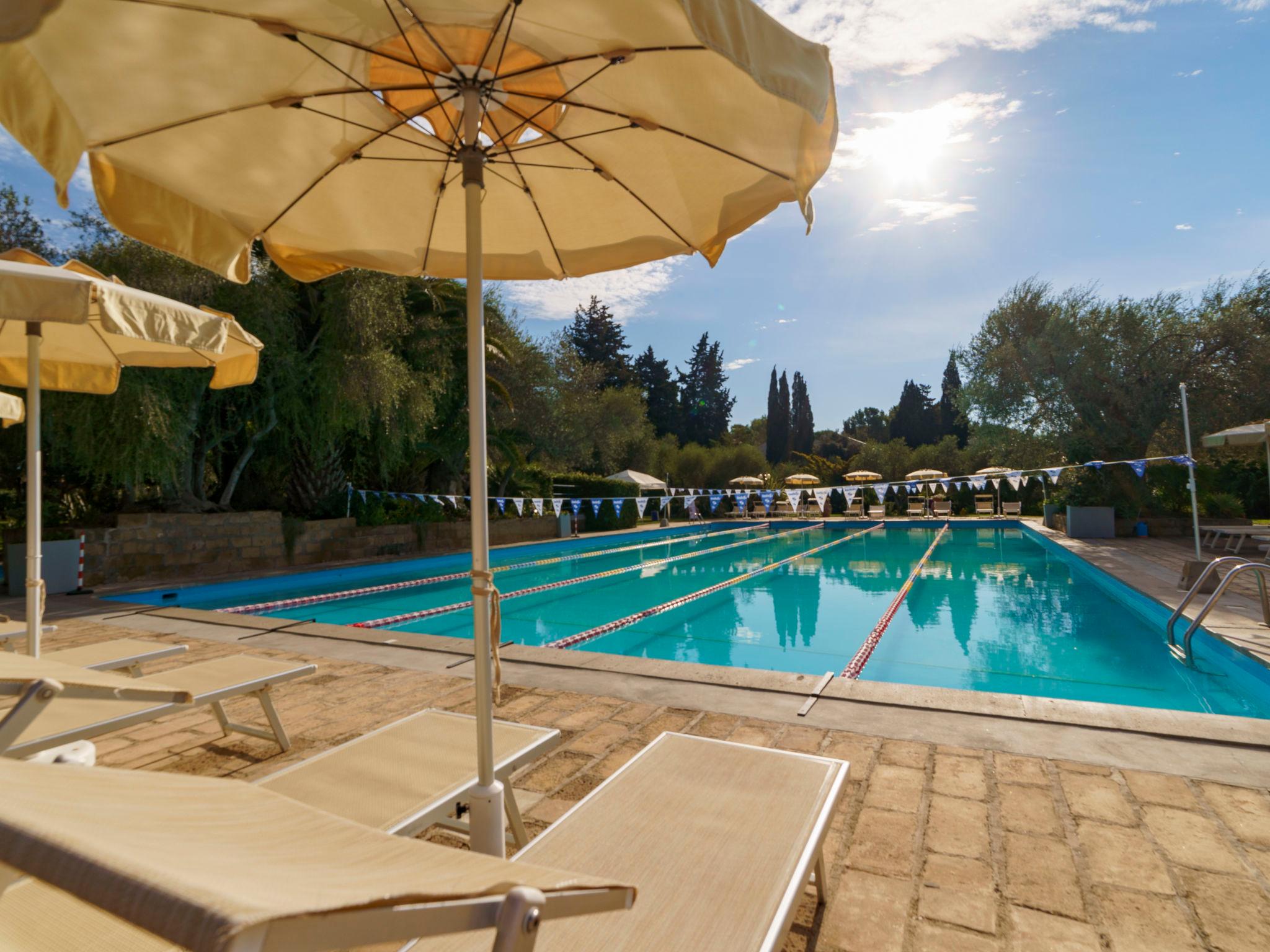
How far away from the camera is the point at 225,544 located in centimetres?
1107

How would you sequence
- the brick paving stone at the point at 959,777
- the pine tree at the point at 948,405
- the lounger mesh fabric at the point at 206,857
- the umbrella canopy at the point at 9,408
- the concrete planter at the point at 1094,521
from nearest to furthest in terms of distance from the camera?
the lounger mesh fabric at the point at 206,857
the brick paving stone at the point at 959,777
the umbrella canopy at the point at 9,408
the concrete planter at the point at 1094,521
the pine tree at the point at 948,405

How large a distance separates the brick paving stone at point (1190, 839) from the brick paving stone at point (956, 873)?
637mm

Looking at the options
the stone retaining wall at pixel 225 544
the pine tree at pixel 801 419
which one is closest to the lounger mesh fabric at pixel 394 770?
the stone retaining wall at pixel 225 544

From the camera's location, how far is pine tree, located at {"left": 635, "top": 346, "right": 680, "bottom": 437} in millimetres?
41750

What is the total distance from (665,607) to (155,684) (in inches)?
278

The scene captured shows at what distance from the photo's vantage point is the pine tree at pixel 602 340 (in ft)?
132

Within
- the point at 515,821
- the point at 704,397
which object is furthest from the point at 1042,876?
the point at 704,397

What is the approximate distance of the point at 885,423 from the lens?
5128 cm

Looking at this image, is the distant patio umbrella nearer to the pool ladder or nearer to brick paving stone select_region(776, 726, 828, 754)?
the pool ladder

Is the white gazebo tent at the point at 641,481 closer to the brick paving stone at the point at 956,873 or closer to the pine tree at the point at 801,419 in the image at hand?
the brick paving stone at the point at 956,873

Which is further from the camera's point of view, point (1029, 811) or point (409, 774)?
point (1029, 811)

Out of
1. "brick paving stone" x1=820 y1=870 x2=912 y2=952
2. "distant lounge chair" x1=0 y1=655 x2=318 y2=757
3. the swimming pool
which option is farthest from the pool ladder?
"distant lounge chair" x1=0 y1=655 x2=318 y2=757

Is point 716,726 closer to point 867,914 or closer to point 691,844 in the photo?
point 867,914

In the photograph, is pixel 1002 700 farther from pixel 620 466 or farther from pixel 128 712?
pixel 620 466
